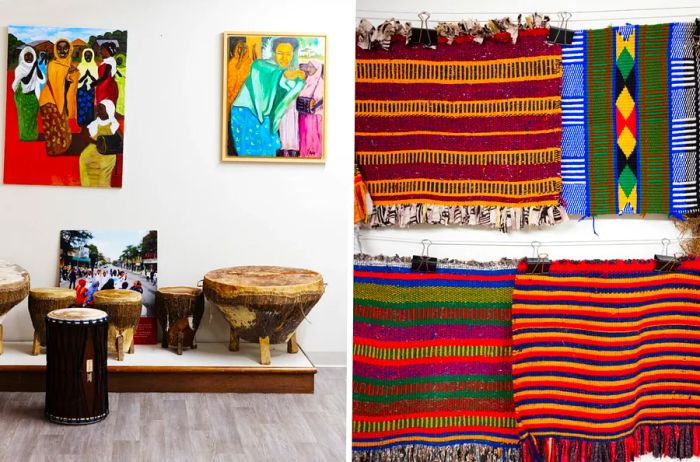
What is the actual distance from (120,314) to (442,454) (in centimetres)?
89

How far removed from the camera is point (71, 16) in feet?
4.46

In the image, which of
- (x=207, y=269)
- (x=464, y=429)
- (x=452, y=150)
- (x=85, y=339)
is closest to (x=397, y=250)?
(x=452, y=150)

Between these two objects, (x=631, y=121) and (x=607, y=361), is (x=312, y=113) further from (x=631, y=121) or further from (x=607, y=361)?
(x=607, y=361)

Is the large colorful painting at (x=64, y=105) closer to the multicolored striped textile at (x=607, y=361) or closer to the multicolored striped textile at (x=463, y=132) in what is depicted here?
the multicolored striped textile at (x=463, y=132)

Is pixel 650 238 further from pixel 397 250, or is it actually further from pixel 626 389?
pixel 397 250

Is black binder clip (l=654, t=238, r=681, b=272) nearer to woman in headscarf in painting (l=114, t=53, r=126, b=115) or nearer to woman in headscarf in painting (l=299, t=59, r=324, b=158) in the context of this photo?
woman in headscarf in painting (l=299, t=59, r=324, b=158)

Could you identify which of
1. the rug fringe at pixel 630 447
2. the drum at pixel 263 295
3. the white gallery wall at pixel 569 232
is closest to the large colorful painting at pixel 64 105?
the drum at pixel 263 295

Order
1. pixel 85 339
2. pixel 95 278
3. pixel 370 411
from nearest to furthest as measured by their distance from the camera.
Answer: pixel 370 411
pixel 85 339
pixel 95 278

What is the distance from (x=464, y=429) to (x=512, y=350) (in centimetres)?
18

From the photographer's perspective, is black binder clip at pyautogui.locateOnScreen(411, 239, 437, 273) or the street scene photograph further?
the street scene photograph

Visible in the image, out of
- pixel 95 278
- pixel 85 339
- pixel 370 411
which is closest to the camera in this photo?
pixel 370 411

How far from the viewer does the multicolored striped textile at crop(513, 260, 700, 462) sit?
42.0 inches

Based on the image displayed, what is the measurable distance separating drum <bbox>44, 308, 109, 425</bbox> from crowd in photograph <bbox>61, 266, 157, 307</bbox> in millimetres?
89

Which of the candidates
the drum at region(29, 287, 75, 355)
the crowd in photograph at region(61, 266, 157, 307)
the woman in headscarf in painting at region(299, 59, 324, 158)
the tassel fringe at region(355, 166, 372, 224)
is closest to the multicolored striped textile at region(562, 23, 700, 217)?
the tassel fringe at region(355, 166, 372, 224)
